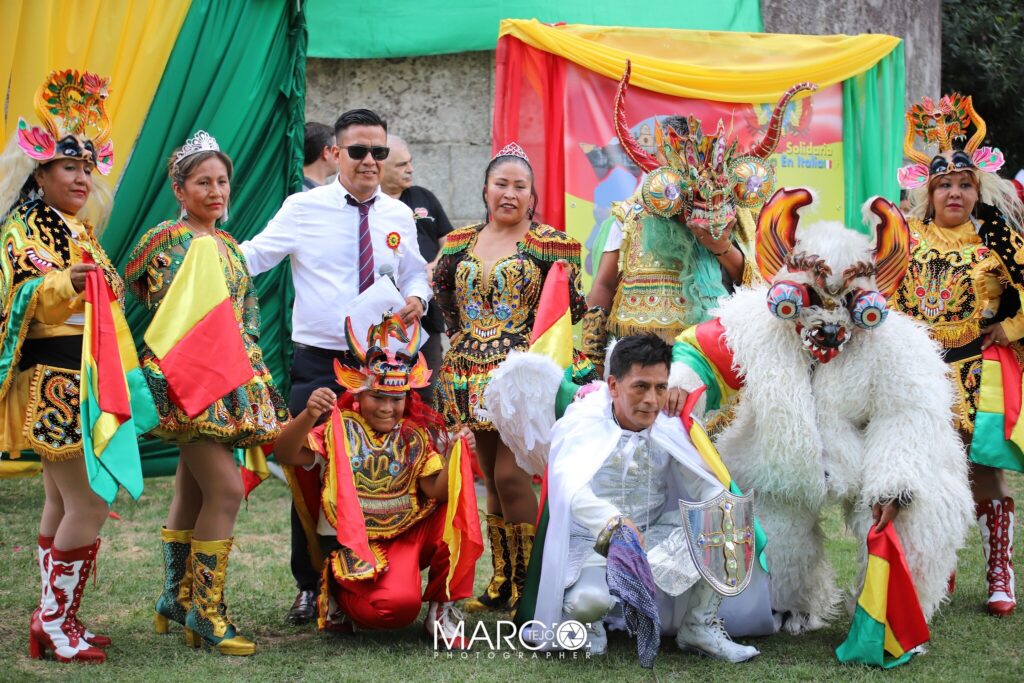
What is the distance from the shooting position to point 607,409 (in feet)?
13.9

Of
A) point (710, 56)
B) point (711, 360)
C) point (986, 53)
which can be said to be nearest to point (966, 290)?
point (711, 360)

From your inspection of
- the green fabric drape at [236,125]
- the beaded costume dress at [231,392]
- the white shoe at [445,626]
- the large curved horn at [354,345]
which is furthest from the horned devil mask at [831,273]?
the green fabric drape at [236,125]

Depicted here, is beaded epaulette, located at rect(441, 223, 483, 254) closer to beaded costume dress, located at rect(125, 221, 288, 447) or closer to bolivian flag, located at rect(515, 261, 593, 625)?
bolivian flag, located at rect(515, 261, 593, 625)

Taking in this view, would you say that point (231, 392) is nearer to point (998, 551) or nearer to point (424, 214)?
point (424, 214)

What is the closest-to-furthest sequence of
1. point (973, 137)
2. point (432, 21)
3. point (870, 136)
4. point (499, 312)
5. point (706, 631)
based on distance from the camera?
point (706, 631) → point (499, 312) → point (973, 137) → point (432, 21) → point (870, 136)

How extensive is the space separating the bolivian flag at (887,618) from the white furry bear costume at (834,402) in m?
0.10

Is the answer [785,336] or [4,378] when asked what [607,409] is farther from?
[4,378]

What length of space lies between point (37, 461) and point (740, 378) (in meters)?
4.10

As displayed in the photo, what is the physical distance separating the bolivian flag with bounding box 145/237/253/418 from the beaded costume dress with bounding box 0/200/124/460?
0.30 meters

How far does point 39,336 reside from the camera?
13.3ft

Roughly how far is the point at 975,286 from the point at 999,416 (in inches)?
21.3

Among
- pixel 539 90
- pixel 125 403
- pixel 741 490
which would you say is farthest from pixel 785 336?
pixel 539 90

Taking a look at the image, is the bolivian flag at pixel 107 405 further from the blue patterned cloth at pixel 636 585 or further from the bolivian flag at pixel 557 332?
the blue patterned cloth at pixel 636 585

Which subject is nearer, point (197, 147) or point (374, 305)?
point (197, 147)
